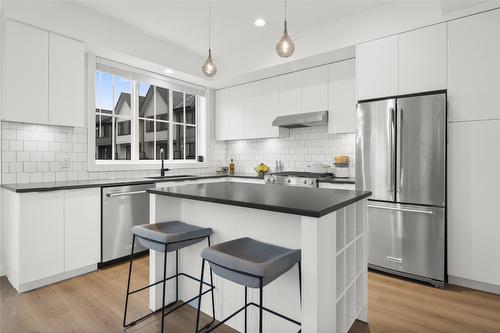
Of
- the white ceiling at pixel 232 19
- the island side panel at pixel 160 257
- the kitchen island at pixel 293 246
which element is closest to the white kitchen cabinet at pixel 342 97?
the white ceiling at pixel 232 19

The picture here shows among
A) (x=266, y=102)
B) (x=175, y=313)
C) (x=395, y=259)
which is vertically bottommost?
(x=175, y=313)

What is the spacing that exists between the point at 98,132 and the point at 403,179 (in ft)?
12.6

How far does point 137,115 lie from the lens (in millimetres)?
4332

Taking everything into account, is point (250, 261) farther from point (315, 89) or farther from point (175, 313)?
point (315, 89)

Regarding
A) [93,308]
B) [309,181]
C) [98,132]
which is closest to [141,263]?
[93,308]

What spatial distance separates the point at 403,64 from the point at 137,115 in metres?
3.62

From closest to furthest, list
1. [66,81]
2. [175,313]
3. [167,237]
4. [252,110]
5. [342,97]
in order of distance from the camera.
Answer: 1. [167,237]
2. [175,313]
3. [66,81]
4. [342,97]
5. [252,110]

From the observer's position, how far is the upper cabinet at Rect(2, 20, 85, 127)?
280 centimetres

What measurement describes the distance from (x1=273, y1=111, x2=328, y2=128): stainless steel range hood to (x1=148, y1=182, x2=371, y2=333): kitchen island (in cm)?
206

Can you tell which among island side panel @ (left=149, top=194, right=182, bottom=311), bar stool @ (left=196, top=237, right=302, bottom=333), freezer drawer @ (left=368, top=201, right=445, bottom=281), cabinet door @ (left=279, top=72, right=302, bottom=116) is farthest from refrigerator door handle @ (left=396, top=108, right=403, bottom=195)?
island side panel @ (left=149, top=194, right=182, bottom=311)

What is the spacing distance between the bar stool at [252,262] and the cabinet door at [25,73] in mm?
2610

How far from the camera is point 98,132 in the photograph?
3906 millimetres

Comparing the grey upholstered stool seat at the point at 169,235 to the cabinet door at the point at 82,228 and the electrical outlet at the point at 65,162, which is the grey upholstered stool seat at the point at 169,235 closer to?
the cabinet door at the point at 82,228

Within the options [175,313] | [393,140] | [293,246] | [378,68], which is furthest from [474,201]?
[175,313]
